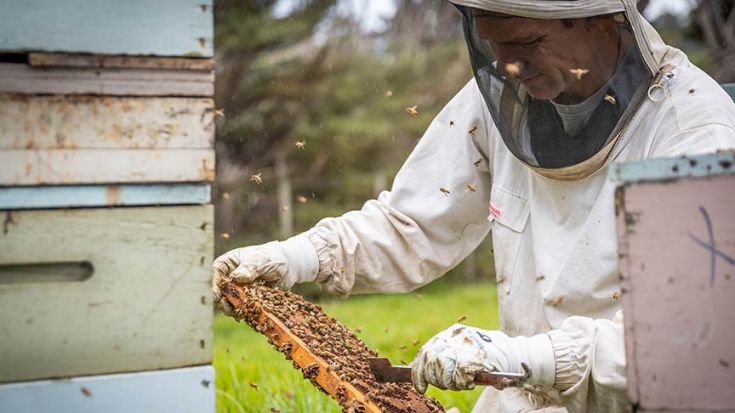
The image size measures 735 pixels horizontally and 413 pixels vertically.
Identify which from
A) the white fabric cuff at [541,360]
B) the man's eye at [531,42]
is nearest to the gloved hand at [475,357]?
the white fabric cuff at [541,360]

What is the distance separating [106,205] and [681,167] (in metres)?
1.12

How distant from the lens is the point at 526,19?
2557 millimetres

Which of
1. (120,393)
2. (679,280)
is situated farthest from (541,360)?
(120,393)

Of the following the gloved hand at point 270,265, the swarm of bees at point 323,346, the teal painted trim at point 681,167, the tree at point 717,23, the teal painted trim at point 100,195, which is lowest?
the swarm of bees at point 323,346

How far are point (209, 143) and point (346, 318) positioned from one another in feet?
20.0

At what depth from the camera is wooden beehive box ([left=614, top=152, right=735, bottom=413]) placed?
1601mm

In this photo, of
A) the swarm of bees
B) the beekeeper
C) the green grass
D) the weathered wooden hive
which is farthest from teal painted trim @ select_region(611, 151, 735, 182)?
the green grass

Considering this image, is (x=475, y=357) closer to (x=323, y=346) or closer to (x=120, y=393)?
(x=323, y=346)

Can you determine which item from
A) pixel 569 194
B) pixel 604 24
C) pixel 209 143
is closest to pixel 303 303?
pixel 569 194

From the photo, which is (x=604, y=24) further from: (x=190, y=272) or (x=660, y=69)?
(x=190, y=272)

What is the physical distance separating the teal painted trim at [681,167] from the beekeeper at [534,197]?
2.11ft

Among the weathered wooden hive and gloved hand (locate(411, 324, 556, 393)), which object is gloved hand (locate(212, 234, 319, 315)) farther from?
the weathered wooden hive

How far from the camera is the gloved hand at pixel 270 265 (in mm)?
2678

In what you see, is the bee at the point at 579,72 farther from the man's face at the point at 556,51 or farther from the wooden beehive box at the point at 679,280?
the wooden beehive box at the point at 679,280
